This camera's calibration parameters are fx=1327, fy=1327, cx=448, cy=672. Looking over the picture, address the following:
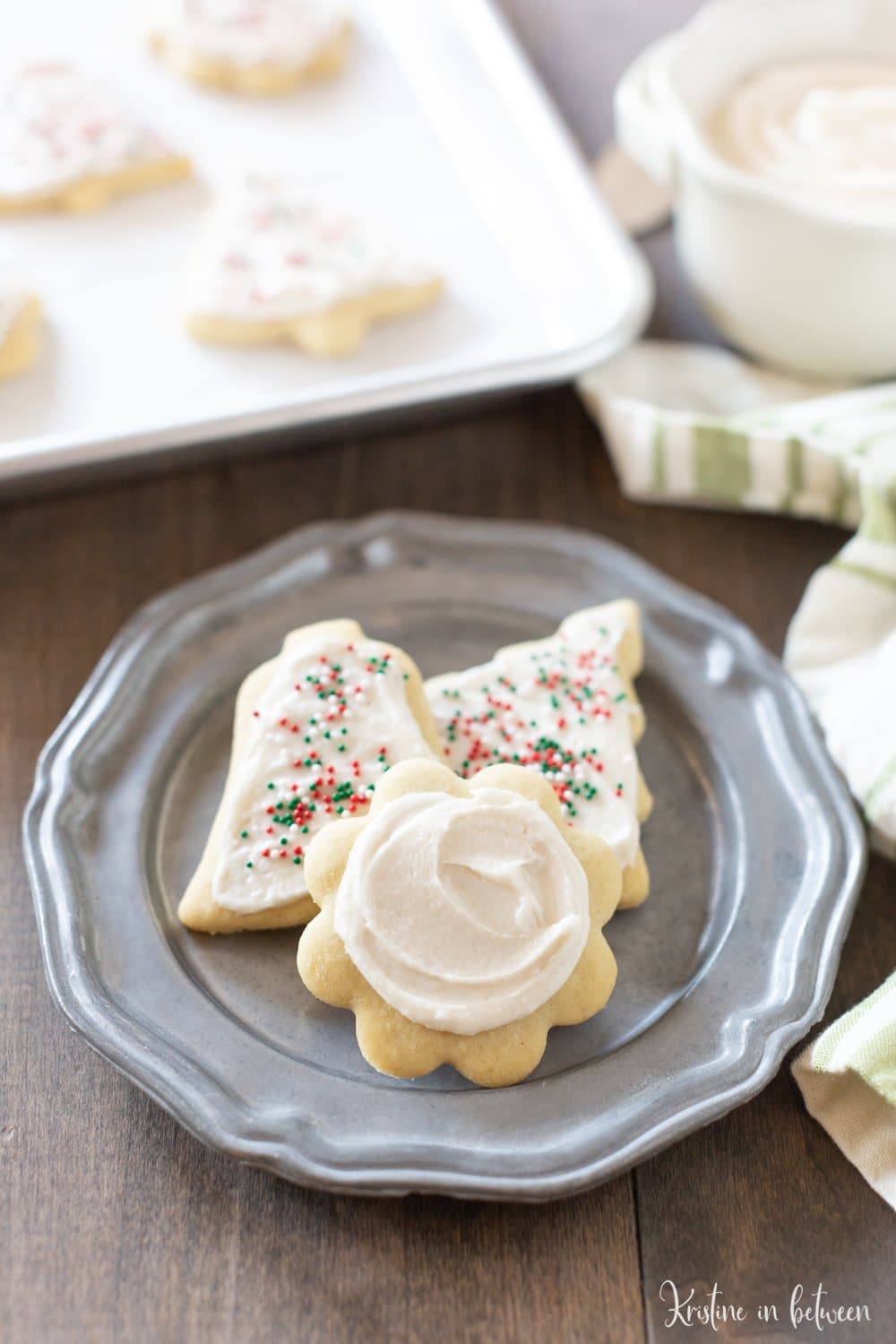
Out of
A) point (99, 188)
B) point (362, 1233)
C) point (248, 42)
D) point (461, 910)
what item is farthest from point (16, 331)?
point (362, 1233)

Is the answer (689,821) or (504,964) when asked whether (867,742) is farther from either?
(504,964)

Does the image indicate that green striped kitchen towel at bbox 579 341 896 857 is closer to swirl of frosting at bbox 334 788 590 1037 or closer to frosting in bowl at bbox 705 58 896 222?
frosting in bowl at bbox 705 58 896 222

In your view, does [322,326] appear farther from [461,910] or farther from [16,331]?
[461,910]

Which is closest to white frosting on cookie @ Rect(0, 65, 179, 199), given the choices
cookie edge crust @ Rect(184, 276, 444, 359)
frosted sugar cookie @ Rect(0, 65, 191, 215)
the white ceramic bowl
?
frosted sugar cookie @ Rect(0, 65, 191, 215)

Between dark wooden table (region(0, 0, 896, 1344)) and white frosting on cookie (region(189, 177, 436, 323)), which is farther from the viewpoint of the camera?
white frosting on cookie (region(189, 177, 436, 323))

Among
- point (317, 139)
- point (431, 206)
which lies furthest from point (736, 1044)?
point (317, 139)
